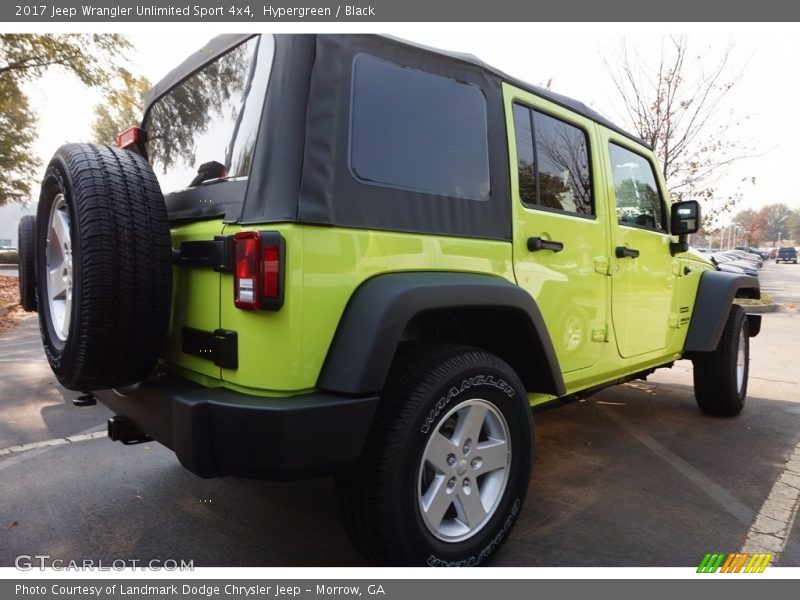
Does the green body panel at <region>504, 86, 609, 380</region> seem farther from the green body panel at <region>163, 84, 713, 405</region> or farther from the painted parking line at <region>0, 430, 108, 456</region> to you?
the painted parking line at <region>0, 430, 108, 456</region>

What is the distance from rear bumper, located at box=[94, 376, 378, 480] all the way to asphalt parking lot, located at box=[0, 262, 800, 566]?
77 cm

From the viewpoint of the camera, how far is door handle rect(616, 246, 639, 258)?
10.4 feet

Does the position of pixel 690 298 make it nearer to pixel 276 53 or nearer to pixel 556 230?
pixel 556 230

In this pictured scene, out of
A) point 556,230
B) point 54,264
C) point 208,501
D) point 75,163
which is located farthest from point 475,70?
point 208,501

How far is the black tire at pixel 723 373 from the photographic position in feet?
14.0

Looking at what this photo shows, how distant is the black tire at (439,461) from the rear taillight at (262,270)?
56 cm

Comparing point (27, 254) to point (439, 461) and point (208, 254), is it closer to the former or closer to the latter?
point (208, 254)

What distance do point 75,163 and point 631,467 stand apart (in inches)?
132

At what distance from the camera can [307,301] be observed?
1743 mm

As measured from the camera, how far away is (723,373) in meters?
4.26

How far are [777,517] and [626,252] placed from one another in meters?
1.57

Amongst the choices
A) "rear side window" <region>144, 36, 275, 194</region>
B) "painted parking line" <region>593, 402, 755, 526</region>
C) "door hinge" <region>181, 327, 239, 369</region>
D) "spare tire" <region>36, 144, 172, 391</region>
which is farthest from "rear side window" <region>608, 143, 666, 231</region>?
"spare tire" <region>36, 144, 172, 391</region>

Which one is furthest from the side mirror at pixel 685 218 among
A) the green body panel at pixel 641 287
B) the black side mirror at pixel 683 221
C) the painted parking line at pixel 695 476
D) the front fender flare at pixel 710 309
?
the painted parking line at pixel 695 476

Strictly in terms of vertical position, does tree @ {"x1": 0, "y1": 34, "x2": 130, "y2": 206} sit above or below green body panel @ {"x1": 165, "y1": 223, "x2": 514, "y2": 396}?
above
